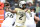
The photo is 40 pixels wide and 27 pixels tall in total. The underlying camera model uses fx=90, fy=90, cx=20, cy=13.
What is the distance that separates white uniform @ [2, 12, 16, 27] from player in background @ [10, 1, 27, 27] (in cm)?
5

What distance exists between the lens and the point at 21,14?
1130 millimetres

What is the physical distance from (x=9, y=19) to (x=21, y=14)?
165 mm

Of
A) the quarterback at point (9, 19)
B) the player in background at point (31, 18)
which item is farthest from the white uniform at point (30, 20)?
the quarterback at point (9, 19)

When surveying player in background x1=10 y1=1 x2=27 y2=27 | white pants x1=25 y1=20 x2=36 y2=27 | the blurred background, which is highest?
the blurred background

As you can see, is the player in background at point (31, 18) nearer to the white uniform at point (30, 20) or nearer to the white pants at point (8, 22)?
the white uniform at point (30, 20)

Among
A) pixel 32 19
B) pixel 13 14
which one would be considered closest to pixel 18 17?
pixel 13 14

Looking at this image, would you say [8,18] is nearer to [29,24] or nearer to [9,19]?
[9,19]

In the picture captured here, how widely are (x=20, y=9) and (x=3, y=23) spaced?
0.92ft

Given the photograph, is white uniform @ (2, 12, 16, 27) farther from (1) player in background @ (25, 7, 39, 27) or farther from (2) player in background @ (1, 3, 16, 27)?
(1) player in background @ (25, 7, 39, 27)

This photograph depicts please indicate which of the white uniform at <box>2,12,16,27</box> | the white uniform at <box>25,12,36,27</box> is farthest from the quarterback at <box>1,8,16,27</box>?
the white uniform at <box>25,12,36,27</box>

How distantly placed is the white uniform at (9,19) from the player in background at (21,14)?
0.17 feet

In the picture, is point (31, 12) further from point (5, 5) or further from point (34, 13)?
point (5, 5)

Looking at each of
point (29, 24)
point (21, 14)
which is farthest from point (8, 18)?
point (29, 24)

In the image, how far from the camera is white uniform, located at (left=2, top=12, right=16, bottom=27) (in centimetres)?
113
